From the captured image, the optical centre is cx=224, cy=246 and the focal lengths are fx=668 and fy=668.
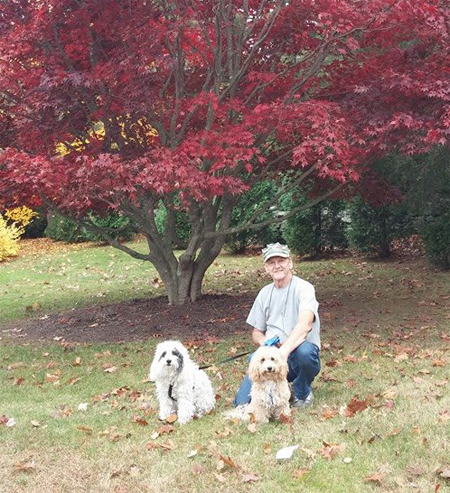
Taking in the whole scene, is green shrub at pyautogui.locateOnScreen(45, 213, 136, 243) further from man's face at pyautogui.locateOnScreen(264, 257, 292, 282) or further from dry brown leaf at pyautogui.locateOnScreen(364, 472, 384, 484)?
dry brown leaf at pyautogui.locateOnScreen(364, 472, 384, 484)

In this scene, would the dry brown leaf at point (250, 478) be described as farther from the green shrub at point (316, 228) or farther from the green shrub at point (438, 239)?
the green shrub at point (316, 228)

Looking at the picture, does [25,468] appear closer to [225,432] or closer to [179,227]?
[225,432]

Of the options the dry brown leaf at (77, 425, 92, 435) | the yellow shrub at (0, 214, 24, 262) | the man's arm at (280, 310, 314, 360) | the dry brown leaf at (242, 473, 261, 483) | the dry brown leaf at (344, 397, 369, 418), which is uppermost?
the man's arm at (280, 310, 314, 360)

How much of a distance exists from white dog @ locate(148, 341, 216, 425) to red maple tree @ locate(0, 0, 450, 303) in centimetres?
278

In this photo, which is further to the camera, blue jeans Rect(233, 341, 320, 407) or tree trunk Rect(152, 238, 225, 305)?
tree trunk Rect(152, 238, 225, 305)

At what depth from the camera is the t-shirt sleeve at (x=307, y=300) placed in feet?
16.1

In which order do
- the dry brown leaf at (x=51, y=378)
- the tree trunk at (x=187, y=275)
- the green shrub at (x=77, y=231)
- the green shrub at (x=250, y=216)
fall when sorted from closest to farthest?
the dry brown leaf at (x=51, y=378), the tree trunk at (x=187, y=275), the green shrub at (x=250, y=216), the green shrub at (x=77, y=231)

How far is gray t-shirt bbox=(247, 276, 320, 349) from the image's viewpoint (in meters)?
5.04

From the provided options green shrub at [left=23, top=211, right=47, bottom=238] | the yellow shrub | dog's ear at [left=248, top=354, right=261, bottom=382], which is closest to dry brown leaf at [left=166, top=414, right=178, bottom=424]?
dog's ear at [left=248, top=354, right=261, bottom=382]

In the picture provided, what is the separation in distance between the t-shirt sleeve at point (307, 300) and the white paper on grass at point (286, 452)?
1078 millimetres

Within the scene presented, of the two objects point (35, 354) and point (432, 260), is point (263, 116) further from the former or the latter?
point (432, 260)

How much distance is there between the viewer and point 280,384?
4.61m

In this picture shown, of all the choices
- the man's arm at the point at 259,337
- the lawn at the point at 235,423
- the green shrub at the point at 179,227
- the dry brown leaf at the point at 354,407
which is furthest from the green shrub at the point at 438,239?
the man's arm at the point at 259,337

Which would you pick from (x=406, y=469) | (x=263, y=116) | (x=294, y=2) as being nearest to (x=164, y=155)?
(x=263, y=116)
